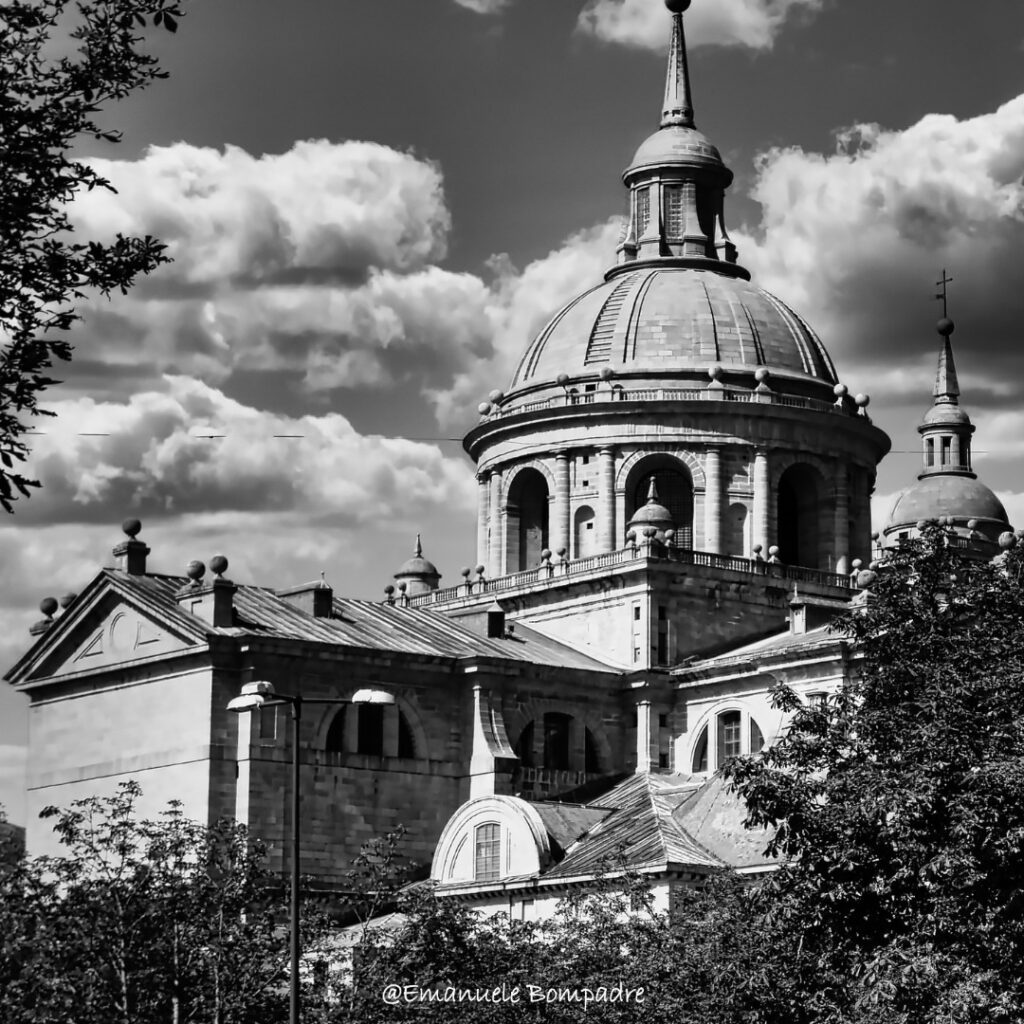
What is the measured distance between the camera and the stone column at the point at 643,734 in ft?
243

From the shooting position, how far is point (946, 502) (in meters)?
102

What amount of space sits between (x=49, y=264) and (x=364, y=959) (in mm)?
25204

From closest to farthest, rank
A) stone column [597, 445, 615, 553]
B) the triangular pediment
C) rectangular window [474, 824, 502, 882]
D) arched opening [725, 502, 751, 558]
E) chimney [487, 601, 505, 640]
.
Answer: rectangular window [474, 824, 502, 882]
the triangular pediment
chimney [487, 601, 505, 640]
arched opening [725, 502, 751, 558]
stone column [597, 445, 615, 553]

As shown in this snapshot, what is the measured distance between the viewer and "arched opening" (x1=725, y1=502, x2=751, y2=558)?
83.2 m

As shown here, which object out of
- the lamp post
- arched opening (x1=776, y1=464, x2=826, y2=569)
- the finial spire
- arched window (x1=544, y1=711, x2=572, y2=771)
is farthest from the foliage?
the finial spire

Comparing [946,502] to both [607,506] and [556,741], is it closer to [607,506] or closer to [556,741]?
[607,506]

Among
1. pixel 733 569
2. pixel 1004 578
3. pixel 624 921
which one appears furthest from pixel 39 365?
pixel 733 569

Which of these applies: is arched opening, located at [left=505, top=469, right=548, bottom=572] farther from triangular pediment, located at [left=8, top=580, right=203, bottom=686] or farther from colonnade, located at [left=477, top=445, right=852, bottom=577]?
triangular pediment, located at [left=8, top=580, right=203, bottom=686]

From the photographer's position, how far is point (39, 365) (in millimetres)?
22594

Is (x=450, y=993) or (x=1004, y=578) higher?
(x=1004, y=578)

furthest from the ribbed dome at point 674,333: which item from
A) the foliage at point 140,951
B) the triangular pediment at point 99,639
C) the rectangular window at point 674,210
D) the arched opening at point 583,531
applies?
the foliage at point 140,951

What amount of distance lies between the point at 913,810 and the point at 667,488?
4963cm

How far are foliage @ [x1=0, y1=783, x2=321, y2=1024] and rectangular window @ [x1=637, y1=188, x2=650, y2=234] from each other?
51013 mm

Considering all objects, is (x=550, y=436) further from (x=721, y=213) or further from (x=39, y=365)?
(x=39, y=365)
